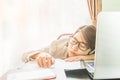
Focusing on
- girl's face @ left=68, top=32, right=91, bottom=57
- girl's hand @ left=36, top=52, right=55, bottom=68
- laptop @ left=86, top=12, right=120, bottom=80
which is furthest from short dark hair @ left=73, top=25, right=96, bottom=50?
laptop @ left=86, top=12, right=120, bottom=80

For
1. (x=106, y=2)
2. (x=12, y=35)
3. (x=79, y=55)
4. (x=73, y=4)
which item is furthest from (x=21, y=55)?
(x=106, y=2)

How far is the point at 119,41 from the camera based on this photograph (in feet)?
3.34

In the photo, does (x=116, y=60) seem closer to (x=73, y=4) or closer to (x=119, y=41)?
(x=119, y=41)

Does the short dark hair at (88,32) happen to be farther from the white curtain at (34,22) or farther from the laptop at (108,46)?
the laptop at (108,46)

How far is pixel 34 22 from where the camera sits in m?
1.82

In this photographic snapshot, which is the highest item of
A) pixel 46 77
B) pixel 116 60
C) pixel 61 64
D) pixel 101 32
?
pixel 101 32

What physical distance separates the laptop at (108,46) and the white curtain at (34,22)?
87 centimetres

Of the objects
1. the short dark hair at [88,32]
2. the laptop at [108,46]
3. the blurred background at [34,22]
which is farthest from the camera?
the short dark hair at [88,32]

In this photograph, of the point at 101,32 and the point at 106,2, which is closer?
the point at 101,32

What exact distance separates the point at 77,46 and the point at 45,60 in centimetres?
33

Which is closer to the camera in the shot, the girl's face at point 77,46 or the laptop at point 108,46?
the laptop at point 108,46

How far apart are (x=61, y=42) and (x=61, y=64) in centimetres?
23

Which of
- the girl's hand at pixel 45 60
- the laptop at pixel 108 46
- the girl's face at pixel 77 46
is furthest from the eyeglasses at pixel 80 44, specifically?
the laptop at pixel 108 46

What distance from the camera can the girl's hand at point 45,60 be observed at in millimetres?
1775
